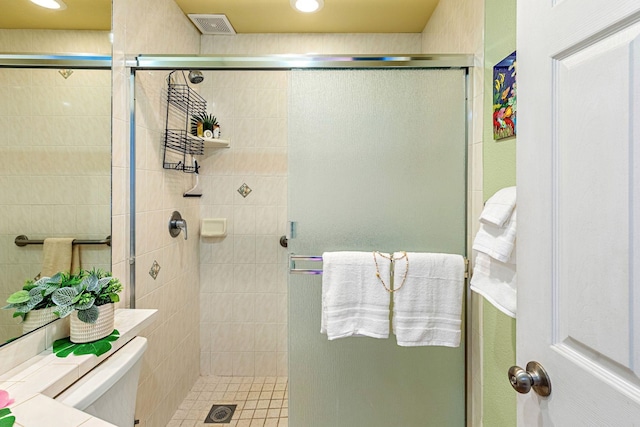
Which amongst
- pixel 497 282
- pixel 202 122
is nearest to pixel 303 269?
pixel 497 282

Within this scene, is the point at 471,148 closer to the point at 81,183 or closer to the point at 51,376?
the point at 81,183

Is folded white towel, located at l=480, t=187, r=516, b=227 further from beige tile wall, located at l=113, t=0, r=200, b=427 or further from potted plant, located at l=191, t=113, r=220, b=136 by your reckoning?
potted plant, located at l=191, t=113, r=220, b=136

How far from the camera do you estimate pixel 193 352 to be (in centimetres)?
239

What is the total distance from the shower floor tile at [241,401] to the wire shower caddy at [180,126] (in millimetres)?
1447

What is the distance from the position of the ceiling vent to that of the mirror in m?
0.91

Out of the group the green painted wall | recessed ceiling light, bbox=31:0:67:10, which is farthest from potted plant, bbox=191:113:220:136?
the green painted wall

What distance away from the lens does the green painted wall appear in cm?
118

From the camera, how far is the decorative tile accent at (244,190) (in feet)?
8.09

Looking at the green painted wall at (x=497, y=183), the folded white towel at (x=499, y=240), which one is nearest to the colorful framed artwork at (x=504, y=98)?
the green painted wall at (x=497, y=183)

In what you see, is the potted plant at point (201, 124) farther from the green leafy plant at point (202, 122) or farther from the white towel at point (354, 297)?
the white towel at point (354, 297)

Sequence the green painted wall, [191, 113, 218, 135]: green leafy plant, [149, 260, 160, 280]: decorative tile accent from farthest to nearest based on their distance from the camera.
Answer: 1. [191, 113, 218, 135]: green leafy plant
2. [149, 260, 160, 280]: decorative tile accent
3. the green painted wall

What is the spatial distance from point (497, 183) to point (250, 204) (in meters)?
1.64

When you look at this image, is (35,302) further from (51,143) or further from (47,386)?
(51,143)

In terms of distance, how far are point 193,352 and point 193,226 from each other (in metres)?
0.85
